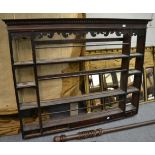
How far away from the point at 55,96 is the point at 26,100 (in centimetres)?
32

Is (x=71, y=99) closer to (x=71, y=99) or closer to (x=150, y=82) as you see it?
(x=71, y=99)

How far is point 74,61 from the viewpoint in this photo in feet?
6.04

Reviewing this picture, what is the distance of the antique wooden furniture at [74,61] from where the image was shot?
1582 mm

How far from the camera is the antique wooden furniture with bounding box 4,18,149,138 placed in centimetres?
158

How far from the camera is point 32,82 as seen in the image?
1846mm

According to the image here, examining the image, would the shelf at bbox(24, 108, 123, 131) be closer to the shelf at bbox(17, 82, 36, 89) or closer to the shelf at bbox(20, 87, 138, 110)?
the shelf at bbox(20, 87, 138, 110)

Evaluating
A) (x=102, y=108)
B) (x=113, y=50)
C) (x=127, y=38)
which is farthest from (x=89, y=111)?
(x=127, y=38)

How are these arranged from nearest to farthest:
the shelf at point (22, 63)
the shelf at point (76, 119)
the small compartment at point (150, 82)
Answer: the shelf at point (22, 63)
the shelf at point (76, 119)
the small compartment at point (150, 82)

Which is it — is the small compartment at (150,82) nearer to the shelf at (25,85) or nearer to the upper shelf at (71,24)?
the upper shelf at (71,24)

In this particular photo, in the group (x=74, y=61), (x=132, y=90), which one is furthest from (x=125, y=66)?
(x=74, y=61)

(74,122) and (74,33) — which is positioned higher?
(74,33)

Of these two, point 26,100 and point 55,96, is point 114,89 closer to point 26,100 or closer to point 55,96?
point 55,96

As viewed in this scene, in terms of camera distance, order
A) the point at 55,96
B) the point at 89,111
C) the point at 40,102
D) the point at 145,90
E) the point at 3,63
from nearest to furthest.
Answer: the point at 3,63 → the point at 40,102 → the point at 55,96 → the point at 89,111 → the point at 145,90

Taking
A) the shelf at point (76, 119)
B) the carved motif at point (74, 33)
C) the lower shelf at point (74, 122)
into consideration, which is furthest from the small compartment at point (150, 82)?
the carved motif at point (74, 33)
